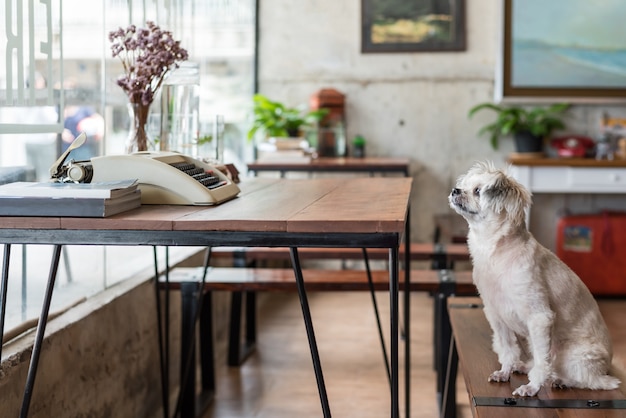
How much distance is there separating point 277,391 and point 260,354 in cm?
64

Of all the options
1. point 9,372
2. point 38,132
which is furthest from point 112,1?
point 9,372

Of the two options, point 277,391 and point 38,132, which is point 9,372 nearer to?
point 38,132

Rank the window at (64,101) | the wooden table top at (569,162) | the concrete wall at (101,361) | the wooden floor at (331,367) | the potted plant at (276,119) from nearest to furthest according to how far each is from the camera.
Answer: the concrete wall at (101,361) → the window at (64,101) → the wooden floor at (331,367) → the wooden table top at (569,162) → the potted plant at (276,119)

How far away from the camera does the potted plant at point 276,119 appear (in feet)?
18.9

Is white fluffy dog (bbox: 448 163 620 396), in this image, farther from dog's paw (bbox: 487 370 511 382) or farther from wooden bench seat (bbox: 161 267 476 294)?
wooden bench seat (bbox: 161 267 476 294)

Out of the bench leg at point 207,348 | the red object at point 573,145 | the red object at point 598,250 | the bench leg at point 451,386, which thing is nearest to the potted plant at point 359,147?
the red object at point 573,145

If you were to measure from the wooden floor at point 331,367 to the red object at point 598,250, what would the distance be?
0.13 m

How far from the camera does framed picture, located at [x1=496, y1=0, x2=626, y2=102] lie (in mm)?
5840

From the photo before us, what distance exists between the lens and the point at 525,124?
588 centimetres

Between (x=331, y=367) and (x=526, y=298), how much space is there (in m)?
2.25

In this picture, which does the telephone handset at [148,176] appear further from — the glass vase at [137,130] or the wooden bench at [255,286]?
the wooden bench at [255,286]

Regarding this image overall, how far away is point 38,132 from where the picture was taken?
2.63 meters

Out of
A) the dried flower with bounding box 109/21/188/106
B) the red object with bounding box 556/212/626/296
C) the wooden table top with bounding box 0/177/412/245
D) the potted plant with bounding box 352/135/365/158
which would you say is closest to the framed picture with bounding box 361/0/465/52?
the potted plant with bounding box 352/135/365/158

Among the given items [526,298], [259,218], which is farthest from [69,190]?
[526,298]
